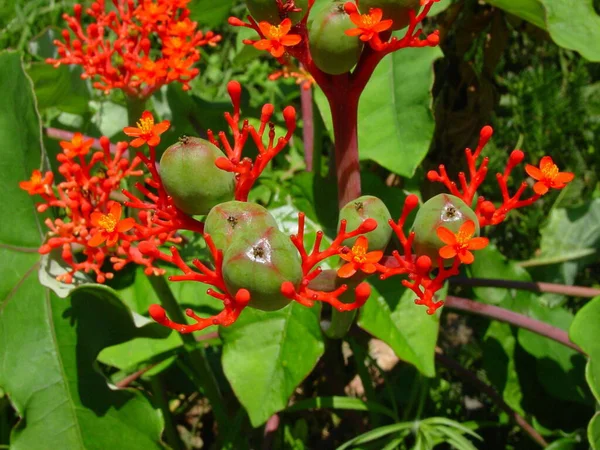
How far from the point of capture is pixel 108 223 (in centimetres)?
89

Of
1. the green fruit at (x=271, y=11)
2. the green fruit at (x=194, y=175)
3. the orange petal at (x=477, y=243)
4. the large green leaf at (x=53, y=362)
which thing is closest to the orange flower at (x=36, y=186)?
the large green leaf at (x=53, y=362)

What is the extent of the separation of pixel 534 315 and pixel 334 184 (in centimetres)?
59

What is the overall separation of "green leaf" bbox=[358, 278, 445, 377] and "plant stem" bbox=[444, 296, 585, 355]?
18 cm

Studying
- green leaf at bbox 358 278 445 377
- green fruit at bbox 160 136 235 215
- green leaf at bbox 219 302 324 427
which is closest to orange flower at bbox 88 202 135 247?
green fruit at bbox 160 136 235 215

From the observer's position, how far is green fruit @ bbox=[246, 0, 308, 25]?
81 centimetres

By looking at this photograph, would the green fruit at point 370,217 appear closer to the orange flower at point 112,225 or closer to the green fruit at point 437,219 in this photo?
the green fruit at point 437,219

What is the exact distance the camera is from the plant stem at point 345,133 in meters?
0.87

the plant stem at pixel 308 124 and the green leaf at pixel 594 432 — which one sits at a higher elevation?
the plant stem at pixel 308 124

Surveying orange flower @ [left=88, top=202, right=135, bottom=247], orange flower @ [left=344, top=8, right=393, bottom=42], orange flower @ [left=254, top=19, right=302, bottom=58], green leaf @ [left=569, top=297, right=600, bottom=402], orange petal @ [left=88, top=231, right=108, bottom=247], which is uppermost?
orange flower @ [left=344, top=8, right=393, bottom=42]

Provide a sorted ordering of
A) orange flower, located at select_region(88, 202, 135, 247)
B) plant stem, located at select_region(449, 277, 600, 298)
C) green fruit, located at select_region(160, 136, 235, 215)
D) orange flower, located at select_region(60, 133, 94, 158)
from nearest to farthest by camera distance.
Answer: green fruit, located at select_region(160, 136, 235, 215) → orange flower, located at select_region(88, 202, 135, 247) → orange flower, located at select_region(60, 133, 94, 158) → plant stem, located at select_region(449, 277, 600, 298)

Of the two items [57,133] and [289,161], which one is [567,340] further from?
[57,133]

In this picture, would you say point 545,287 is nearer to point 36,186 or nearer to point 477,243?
point 477,243

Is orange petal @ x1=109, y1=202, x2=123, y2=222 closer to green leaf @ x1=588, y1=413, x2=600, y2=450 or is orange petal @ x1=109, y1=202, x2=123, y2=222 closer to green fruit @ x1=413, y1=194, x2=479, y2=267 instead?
green fruit @ x1=413, y1=194, x2=479, y2=267

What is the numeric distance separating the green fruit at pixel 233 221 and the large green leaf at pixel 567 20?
78 cm
